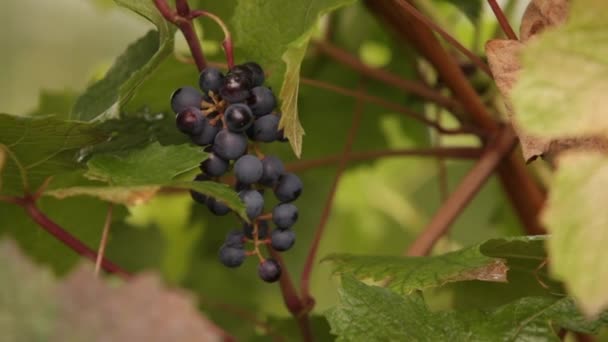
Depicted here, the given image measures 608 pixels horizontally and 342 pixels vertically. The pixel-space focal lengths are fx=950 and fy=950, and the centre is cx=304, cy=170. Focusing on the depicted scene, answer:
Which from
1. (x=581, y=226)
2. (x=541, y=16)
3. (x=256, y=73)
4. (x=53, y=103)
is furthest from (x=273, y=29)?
(x=53, y=103)

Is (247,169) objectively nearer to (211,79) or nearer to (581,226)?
(211,79)

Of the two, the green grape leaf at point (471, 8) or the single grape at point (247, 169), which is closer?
the single grape at point (247, 169)

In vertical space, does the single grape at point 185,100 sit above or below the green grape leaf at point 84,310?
below

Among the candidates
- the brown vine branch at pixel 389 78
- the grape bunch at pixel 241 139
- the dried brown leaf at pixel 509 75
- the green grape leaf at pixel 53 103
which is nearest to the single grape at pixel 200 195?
the grape bunch at pixel 241 139

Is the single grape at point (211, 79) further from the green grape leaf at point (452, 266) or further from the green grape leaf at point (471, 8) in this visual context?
the green grape leaf at point (471, 8)

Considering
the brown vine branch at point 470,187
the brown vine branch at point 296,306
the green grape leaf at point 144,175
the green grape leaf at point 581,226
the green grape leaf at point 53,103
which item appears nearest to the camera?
the green grape leaf at point 581,226

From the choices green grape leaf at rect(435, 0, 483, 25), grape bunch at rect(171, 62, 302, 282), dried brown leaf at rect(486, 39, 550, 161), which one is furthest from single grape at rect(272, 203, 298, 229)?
green grape leaf at rect(435, 0, 483, 25)

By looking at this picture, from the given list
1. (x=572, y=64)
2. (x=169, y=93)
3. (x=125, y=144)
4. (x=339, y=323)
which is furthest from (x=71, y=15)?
(x=572, y=64)
